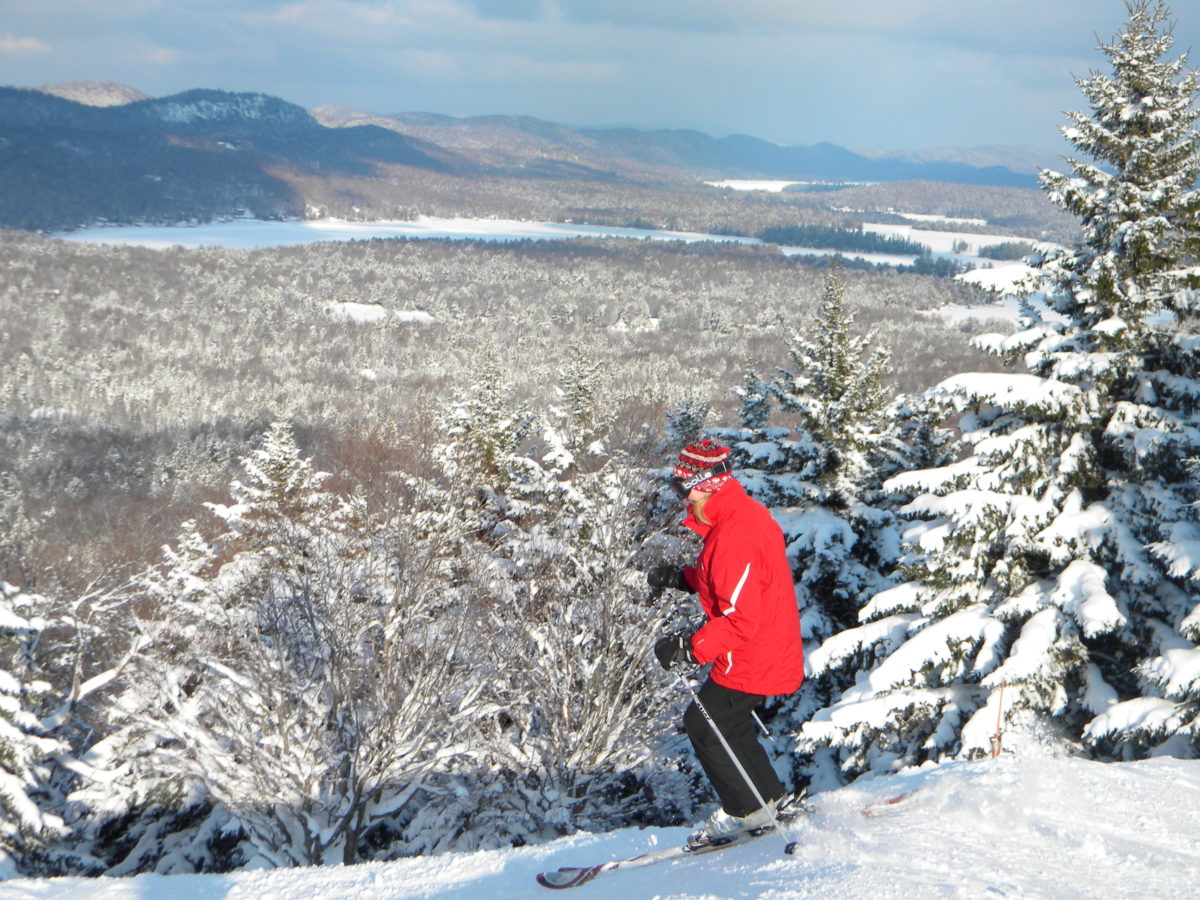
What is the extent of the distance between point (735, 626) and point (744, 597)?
6.9 inches

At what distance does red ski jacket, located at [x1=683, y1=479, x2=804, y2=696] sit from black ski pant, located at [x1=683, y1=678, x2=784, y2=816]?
0.12 metres

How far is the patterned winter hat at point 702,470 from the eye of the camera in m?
4.55

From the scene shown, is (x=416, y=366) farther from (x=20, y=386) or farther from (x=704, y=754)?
(x=704, y=754)

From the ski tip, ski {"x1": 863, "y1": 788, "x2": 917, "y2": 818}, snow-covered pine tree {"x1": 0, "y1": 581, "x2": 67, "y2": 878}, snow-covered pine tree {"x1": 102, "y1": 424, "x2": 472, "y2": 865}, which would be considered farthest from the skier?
snow-covered pine tree {"x1": 0, "y1": 581, "x2": 67, "y2": 878}

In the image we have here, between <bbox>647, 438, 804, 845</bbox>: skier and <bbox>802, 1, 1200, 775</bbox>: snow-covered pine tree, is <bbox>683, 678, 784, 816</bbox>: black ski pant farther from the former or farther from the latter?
<bbox>802, 1, 1200, 775</bbox>: snow-covered pine tree

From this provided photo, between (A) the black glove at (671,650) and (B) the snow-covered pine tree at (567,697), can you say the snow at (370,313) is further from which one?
(A) the black glove at (671,650)

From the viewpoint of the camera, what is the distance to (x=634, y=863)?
195 inches

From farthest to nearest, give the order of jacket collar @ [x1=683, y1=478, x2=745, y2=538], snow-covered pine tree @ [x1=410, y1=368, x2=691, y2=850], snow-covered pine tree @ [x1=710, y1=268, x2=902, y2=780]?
snow-covered pine tree @ [x1=710, y1=268, x2=902, y2=780] < snow-covered pine tree @ [x1=410, y1=368, x2=691, y2=850] < jacket collar @ [x1=683, y1=478, x2=745, y2=538]

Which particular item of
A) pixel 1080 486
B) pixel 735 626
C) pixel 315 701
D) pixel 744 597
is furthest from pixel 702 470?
pixel 315 701

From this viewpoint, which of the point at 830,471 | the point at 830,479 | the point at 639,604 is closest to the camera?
the point at 830,479

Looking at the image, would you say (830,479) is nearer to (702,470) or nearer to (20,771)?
(702,470)

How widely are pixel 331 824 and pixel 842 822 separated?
27.4ft

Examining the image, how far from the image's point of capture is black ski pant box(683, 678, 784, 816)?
15.4 ft

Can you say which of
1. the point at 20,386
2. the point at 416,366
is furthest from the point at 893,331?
the point at 20,386
